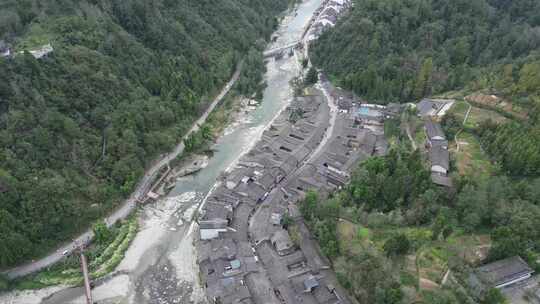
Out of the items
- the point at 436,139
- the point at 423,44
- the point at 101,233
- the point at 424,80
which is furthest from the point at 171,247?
the point at 423,44

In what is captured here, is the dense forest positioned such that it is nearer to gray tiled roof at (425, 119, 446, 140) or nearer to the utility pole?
gray tiled roof at (425, 119, 446, 140)

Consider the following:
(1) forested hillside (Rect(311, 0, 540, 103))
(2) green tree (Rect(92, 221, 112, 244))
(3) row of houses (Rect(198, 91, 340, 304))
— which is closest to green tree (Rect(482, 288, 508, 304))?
(3) row of houses (Rect(198, 91, 340, 304))

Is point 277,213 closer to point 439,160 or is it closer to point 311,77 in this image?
point 439,160

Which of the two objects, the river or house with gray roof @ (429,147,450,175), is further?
house with gray roof @ (429,147,450,175)

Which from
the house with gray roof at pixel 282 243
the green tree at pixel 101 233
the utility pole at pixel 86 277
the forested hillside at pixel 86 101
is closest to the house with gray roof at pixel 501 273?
the house with gray roof at pixel 282 243

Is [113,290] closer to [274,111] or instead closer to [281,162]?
[281,162]

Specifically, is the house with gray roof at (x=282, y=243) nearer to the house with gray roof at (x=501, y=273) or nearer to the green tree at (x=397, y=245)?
the green tree at (x=397, y=245)
